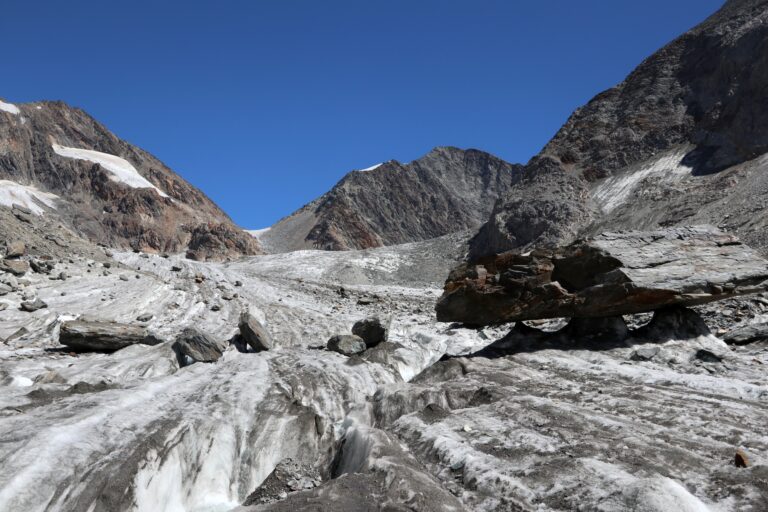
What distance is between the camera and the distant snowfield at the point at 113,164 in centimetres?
11262

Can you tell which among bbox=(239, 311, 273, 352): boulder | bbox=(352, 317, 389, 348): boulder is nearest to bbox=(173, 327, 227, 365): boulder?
bbox=(239, 311, 273, 352): boulder

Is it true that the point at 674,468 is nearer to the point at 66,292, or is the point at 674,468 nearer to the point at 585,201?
the point at 66,292

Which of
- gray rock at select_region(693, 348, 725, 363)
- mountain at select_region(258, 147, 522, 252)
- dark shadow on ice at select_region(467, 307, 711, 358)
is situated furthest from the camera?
mountain at select_region(258, 147, 522, 252)

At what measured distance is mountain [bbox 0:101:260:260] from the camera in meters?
96.5

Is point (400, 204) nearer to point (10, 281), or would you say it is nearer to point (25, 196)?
point (25, 196)

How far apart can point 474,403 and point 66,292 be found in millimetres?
17393

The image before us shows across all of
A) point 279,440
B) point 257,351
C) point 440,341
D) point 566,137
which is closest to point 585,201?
point 566,137

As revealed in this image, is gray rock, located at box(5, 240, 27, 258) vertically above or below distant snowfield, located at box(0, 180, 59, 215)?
below


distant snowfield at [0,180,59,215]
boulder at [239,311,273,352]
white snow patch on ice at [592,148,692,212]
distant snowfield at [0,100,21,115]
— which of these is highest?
distant snowfield at [0,100,21,115]

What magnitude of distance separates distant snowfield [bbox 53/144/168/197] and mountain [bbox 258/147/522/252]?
30.7 meters

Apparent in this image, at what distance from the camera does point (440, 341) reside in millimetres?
17734

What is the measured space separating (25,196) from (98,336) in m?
91.6

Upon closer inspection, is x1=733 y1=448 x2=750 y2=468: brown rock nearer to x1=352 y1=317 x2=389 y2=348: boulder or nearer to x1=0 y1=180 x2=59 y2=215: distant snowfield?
x1=352 y1=317 x2=389 y2=348: boulder

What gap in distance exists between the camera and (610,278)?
541 inches
